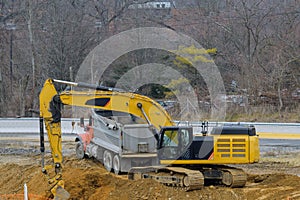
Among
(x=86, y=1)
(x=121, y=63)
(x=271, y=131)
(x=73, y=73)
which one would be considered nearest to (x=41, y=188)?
(x=271, y=131)

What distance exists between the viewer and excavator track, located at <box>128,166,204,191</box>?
41.9 ft

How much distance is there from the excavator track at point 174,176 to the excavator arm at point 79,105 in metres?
1.44

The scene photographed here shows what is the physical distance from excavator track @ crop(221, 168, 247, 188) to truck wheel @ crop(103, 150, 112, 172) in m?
4.51

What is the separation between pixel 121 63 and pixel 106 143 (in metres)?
15.0

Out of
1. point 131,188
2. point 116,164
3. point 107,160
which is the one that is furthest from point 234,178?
point 107,160

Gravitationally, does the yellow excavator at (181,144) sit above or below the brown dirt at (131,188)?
above

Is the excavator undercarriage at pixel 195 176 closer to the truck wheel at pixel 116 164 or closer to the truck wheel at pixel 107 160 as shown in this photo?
the truck wheel at pixel 116 164

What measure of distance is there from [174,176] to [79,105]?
2903 mm

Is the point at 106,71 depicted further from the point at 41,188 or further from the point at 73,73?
the point at 41,188

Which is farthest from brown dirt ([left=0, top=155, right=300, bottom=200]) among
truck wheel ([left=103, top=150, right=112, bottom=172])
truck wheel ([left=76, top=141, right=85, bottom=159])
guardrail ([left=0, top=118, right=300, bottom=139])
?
guardrail ([left=0, top=118, right=300, bottom=139])

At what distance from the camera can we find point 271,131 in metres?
23.4

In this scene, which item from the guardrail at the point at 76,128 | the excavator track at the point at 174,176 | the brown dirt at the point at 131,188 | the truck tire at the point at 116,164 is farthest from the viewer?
the guardrail at the point at 76,128

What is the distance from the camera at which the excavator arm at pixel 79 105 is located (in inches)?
474

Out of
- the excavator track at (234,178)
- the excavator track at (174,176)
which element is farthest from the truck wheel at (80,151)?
the excavator track at (234,178)
